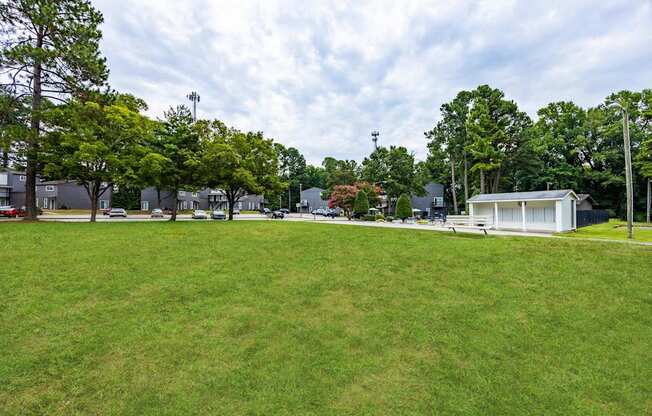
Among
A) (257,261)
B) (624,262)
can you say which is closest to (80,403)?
(257,261)

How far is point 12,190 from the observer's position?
4156 centimetres

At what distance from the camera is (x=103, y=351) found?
4.58m

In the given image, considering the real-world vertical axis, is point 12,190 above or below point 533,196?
above

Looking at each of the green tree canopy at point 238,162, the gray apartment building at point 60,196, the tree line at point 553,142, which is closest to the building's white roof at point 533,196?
the tree line at point 553,142

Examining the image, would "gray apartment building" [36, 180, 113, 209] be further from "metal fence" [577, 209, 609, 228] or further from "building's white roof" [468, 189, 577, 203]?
"metal fence" [577, 209, 609, 228]

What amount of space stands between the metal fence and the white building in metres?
2.88

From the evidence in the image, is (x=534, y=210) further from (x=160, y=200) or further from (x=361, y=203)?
(x=160, y=200)

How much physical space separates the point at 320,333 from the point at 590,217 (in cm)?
3113

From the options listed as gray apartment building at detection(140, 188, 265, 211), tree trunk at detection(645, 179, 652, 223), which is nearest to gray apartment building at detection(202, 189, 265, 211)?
gray apartment building at detection(140, 188, 265, 211)

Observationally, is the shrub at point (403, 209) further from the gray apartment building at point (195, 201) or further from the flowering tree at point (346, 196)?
the gray apartment building at point (195, 201)

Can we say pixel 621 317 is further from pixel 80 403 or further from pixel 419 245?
pixel 80 403

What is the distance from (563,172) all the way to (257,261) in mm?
41325

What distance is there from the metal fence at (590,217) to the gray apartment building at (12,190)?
213 feet

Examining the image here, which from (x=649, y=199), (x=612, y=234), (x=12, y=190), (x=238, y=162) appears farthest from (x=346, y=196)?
(x=12, y=190)
